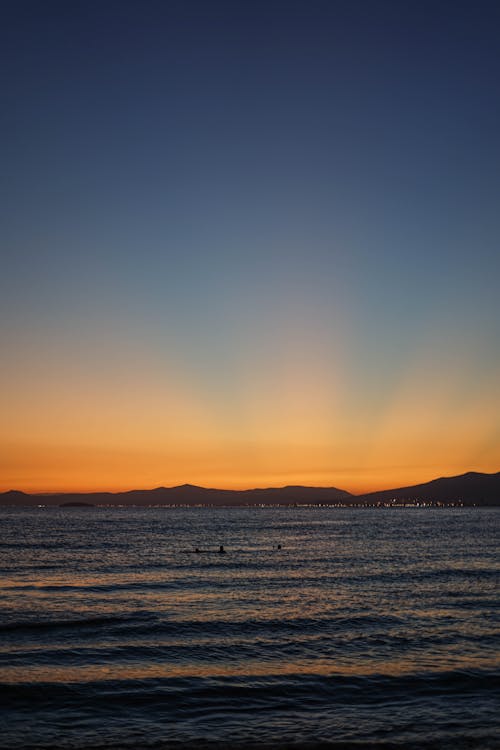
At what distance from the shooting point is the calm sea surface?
16.9m

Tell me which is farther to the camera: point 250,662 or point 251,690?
point 250,662

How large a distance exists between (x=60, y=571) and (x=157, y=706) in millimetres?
43038

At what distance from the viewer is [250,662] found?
24.5m

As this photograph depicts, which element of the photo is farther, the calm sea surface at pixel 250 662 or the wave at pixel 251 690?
the wave at pixel 251 690

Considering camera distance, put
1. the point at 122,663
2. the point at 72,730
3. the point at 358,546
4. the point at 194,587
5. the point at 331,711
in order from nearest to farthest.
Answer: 1. the point at 72,730
2. the point at 331,711
3. the point at 122,663
4. the point at 194,587
5. the point at 358,546

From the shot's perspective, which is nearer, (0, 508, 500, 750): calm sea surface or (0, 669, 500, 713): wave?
(0, 508, 500, 750): calm sea surface

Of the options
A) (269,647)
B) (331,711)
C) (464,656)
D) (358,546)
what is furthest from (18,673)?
(358,546)

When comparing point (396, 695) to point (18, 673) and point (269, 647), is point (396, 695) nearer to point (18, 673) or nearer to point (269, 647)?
point (269, 647)

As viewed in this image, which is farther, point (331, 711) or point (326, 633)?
point (326, 633)

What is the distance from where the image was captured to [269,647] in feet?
88.6

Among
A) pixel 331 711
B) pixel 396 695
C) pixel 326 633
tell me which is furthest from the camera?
pixel 326 633

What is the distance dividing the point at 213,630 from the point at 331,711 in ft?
42.8

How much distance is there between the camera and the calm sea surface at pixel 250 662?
1691 centimetres

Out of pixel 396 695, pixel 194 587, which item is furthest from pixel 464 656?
pixel 194 587
